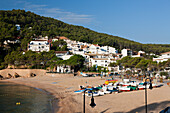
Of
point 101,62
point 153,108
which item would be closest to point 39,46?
point 101,62

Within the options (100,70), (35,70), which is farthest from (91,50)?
(35,70)

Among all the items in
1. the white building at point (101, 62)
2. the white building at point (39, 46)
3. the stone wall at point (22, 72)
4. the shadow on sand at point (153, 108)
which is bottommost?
the shadow on sand at point (153, 108)

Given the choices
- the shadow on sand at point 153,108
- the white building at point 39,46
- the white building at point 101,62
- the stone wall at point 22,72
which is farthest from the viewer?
the white building at point 39,46

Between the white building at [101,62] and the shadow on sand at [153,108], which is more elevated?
the white building at [101,62]

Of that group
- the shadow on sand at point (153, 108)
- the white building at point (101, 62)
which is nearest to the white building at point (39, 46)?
the white building at point (101, 62)

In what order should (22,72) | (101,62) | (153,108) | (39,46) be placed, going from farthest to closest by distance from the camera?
(39,46) < (101,62) < (22,72) < (153,108)

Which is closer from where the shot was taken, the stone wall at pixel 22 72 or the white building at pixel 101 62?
the stone wall at pixel 22 72

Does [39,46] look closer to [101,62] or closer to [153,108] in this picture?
[101,62]

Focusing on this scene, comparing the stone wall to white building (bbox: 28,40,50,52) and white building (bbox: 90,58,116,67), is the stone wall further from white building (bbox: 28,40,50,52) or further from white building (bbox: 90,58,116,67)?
white building (bbox: 28,40,50,52)

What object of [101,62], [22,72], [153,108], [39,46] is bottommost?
[153,108]

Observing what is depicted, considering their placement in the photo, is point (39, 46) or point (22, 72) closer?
point (22, 72)

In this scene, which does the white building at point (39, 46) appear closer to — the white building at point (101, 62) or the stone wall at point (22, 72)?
the stone wall at point (22, 72)

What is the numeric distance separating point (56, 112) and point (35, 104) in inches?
211

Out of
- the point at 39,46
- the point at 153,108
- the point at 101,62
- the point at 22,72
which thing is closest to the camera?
the point at 153,108
